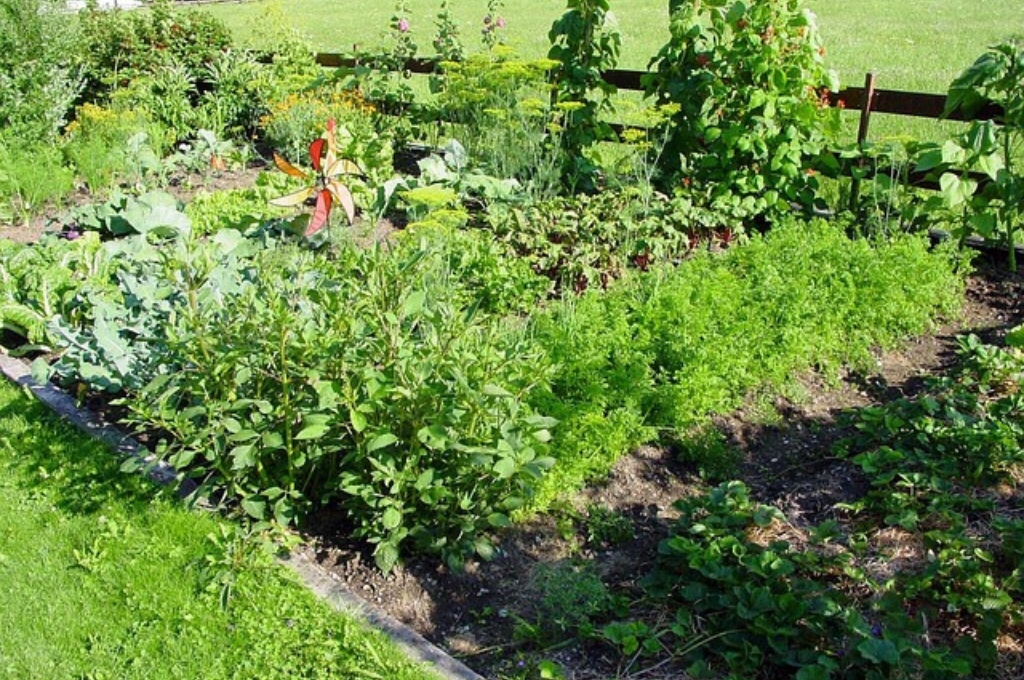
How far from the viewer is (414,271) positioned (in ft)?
11.2

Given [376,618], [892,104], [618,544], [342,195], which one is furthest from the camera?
[892,104]

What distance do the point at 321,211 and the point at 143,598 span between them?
8.01 ft

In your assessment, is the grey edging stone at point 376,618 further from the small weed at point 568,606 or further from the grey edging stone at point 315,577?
the small weed at point 568,606

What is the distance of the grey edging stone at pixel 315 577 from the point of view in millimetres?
2887

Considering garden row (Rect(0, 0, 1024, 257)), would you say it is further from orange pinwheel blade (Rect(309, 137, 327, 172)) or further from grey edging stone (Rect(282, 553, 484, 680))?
grey edging stone (Rect(282, 553, 484, 680))

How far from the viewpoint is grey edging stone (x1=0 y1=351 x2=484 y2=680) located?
9.47 feet

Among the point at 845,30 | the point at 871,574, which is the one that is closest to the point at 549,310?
the point at 871,574

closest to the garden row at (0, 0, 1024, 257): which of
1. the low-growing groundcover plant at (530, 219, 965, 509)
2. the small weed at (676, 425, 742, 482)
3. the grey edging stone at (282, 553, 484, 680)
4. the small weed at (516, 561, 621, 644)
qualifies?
the low-growing groundcover plant at (530, 219, 965, 509)

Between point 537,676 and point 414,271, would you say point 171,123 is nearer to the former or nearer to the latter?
point 414,271

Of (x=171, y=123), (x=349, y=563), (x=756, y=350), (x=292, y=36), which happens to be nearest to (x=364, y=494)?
(x=349, y=563)

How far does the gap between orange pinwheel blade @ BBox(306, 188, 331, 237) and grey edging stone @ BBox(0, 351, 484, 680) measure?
1579 millimetres

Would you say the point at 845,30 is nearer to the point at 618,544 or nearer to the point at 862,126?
the point at 862,126

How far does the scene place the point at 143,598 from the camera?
3.22 meters

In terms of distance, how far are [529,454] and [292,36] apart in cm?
838
